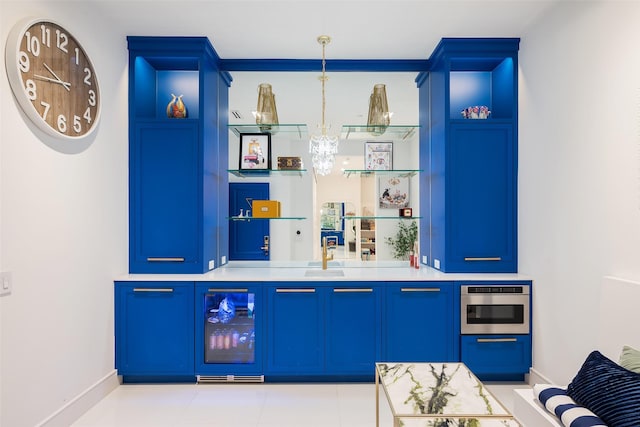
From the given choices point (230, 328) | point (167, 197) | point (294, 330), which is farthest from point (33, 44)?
point (294, 330)

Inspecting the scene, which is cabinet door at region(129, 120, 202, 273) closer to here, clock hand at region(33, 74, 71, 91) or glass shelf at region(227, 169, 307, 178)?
glass shelf at region(227, 169, 307, 178)

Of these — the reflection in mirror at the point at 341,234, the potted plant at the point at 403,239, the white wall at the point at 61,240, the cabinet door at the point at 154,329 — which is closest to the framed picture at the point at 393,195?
the potted plant at the point at 403,239

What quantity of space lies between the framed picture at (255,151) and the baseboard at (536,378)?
115 inches

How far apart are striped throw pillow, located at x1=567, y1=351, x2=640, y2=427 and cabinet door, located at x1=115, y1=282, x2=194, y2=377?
2661 mm

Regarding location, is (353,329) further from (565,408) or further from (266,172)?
(266,172)

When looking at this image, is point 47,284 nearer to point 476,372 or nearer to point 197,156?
point 197,156

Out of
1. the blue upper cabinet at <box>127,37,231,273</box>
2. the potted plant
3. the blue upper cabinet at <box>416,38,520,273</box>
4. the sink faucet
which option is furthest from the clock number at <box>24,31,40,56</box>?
the potted plant

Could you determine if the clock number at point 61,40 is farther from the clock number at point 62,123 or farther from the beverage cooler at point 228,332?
the beverage cooler at point 228,332

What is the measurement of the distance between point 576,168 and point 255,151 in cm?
269

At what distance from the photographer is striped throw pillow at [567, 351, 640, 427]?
152cm

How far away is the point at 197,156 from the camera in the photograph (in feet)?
10.9

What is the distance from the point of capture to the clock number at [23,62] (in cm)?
207

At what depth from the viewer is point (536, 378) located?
9.86 ft

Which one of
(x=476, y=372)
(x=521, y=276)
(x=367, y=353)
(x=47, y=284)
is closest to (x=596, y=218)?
(x=521, y=276)
